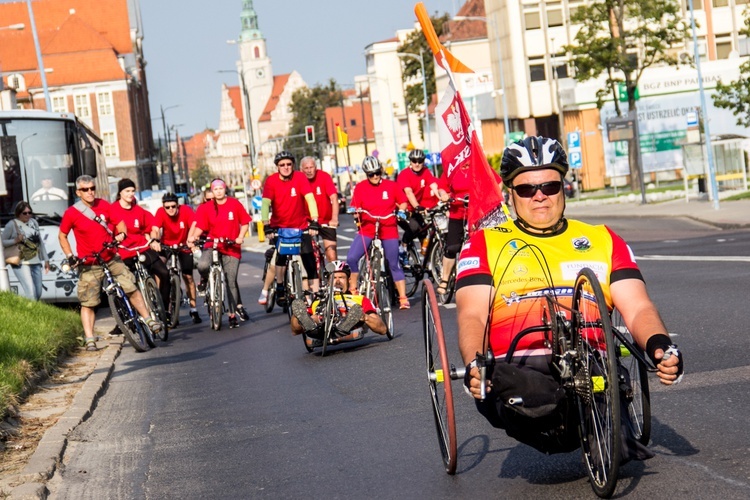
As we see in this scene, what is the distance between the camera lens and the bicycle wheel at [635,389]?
543 cm

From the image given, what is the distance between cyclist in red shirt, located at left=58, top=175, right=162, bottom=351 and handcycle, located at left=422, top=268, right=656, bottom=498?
10062 millimetres

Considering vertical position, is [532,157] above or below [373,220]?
above

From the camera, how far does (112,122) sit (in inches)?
4729

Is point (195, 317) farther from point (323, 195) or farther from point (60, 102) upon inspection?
point (60, 102)

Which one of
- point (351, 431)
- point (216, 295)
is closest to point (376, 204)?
point (216, 295)

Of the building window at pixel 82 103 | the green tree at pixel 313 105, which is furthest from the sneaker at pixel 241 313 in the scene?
the green tree at pixel 313 105

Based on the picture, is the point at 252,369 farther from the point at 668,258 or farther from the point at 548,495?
the point at 668,258

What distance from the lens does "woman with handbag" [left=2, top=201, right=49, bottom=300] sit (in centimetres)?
2100

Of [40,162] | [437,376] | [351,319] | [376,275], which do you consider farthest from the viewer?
[40,162]

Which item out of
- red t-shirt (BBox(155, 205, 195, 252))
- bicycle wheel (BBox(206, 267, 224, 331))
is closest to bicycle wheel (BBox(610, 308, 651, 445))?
bicycle wheel (BBox(206, 267, 224, 331))

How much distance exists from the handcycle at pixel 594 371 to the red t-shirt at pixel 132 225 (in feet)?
38.5

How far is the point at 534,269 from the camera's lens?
19.3 feet

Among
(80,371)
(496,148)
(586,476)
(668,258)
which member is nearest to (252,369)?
(80,371)

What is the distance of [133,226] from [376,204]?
319 cm
